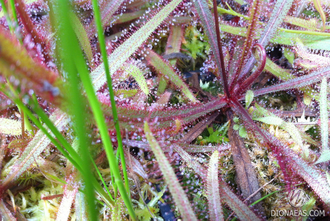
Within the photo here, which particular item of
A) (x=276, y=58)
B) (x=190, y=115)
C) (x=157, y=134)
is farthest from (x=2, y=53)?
(x=276, y=58)

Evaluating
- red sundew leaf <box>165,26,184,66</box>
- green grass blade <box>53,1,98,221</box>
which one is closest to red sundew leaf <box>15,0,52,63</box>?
red sundew leaf <box>165,26,184,66</box>

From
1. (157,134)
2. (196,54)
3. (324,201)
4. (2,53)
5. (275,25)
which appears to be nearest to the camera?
(2,53)

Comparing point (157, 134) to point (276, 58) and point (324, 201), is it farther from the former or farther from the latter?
point (276, 58)

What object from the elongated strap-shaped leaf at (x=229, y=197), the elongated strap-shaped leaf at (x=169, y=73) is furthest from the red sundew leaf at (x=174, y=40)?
the elongated strap-shaped leaf at (x=229, y=197)

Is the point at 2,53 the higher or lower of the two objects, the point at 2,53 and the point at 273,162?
the higher

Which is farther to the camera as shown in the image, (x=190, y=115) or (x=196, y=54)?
(x=196, y=54)

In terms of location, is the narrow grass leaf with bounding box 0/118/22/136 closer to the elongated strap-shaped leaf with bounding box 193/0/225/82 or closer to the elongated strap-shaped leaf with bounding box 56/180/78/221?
the elongated strap-shaped leaf with bounding box 56/180/78/221
